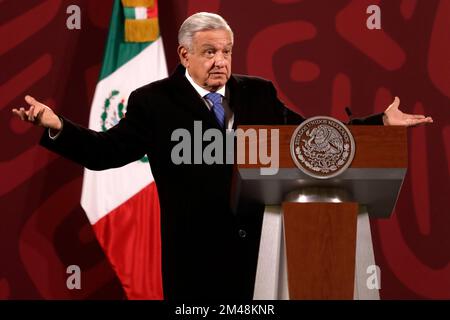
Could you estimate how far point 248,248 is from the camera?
2.43m

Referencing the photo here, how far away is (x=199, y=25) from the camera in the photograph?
2.61 meters

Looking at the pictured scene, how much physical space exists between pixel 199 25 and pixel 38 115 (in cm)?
62

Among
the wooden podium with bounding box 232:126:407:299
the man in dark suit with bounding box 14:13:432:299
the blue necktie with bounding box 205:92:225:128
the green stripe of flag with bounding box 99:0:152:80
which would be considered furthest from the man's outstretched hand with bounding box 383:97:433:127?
the green stripe of flag with bounding box 99:0:152:80

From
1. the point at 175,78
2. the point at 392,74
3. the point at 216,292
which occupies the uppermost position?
the point at 392,74

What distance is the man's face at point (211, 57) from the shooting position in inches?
101

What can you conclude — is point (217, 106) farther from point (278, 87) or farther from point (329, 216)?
point (278, 87)

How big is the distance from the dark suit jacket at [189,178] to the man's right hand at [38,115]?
7 cm

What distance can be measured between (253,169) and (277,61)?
233 cm

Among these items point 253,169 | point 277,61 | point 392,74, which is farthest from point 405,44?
point 253,169

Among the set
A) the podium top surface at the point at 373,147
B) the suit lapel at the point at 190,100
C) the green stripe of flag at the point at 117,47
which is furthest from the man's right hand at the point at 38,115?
the green stripe of flag at the point at 117,47

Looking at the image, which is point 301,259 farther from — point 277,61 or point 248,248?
point 277,61

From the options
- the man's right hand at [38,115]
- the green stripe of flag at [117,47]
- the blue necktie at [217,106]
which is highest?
the green stripe of flag at [117,47]

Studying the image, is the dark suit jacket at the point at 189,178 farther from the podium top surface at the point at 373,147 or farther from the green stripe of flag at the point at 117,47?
the green stripe of flag at the point at 117,47

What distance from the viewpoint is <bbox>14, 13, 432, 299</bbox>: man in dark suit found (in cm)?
242
